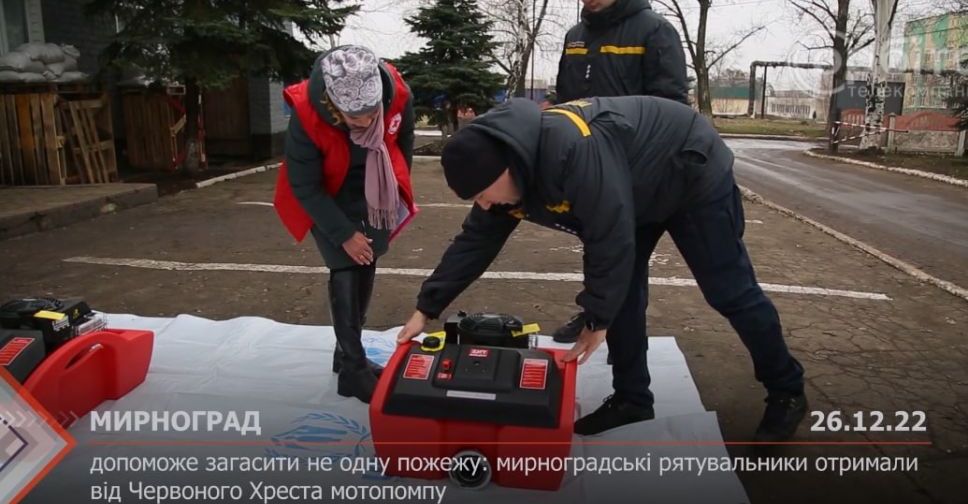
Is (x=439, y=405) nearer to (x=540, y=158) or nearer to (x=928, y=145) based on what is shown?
(x=540, y=158)

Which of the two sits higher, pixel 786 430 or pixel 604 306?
pixel 604 306

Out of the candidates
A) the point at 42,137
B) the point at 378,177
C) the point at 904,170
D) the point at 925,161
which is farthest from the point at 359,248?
the point at 925,161

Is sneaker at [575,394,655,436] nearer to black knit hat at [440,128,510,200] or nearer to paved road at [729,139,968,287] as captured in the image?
black knit hat at [440,128,510,200]

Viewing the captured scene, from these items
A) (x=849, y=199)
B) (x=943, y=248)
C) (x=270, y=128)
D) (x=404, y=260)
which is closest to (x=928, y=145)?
(x=849, y=199)

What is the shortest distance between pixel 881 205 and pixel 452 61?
916cm

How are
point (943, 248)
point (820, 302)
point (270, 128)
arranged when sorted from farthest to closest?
point (270, 128), point (943, 248), point (820, 302)

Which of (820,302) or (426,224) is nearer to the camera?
(820,302)

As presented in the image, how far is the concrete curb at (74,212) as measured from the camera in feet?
20.0

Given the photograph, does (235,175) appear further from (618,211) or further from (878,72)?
(878,72)

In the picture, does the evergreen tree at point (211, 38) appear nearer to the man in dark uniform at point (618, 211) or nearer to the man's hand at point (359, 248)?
the man's hand at point (359, 248)

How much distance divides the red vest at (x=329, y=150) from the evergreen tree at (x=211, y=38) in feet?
23.7

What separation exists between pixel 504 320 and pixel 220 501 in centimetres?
113

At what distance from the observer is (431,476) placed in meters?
2.25

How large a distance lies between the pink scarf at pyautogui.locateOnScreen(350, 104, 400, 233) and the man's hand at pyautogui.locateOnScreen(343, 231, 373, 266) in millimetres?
125
